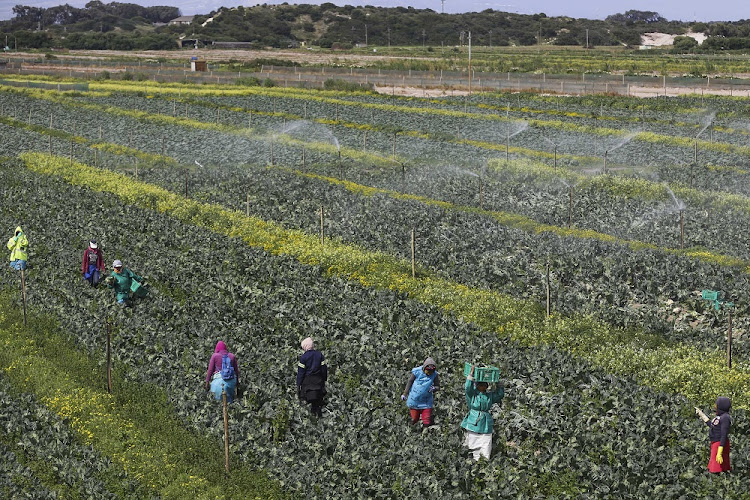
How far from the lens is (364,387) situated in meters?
18.0

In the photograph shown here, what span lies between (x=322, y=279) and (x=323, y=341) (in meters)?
5.90

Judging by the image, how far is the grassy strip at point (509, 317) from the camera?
18.9 m

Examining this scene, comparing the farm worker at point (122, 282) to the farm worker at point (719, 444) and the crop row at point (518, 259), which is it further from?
the farm worker at point (719, 444)

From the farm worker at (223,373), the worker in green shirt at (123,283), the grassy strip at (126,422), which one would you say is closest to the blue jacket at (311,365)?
the farm worker at (223,373)

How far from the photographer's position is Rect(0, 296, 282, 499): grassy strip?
1537cm

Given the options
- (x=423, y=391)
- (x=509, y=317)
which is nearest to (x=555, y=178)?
(x=509, y=317)

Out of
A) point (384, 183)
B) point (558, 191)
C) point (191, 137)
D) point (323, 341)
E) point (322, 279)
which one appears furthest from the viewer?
point (191, 137)

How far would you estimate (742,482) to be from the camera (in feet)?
46.4

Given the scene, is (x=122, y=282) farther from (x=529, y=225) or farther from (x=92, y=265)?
(x=529, y=225)

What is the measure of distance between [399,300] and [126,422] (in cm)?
841

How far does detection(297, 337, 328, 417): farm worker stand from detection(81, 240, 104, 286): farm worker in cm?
927

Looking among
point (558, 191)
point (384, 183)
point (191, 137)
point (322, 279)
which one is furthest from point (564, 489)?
point (191, 137)

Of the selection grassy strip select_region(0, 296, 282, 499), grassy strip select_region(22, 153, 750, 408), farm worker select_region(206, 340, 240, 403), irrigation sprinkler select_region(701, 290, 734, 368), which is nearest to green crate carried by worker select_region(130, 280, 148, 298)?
grassy strip select_region(0, 296, 282, 499)

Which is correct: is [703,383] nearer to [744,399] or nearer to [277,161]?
[744,399]
